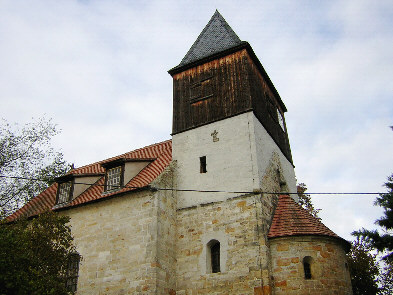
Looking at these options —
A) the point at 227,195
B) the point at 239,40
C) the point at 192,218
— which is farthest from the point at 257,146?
the point at 239,40

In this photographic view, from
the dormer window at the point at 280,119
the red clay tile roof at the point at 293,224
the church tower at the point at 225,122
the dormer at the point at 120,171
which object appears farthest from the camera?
the dormer window at the point at 280,119

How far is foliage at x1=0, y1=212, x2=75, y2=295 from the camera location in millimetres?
10375

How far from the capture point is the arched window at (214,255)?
1463 cm

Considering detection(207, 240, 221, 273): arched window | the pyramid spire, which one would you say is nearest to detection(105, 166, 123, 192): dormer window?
detection(207, 240, 221, 273): arched window

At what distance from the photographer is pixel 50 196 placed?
20969 millimetres

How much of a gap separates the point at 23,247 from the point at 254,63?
42.8 feet

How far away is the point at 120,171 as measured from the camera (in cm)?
1773

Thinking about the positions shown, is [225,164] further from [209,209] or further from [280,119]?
[280,119]

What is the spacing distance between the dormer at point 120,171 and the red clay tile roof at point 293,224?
21.6 feet

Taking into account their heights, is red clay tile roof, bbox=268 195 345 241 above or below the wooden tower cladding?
below

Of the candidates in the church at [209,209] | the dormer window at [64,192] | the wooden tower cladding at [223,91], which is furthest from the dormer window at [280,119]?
the dormer window at [64,192]

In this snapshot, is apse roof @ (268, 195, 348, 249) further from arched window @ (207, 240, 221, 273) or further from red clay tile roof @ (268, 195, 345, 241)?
arched window @ (207, 240, 221, 273)

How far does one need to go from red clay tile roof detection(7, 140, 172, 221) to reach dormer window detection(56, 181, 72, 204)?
16.5 inches

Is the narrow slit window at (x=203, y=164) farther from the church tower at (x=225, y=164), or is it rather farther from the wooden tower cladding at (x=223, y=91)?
the wooden tower cladding at (x=223, y=91)
